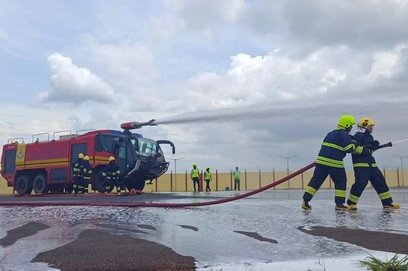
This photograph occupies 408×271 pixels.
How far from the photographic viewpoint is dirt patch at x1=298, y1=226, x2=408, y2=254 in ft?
16.3

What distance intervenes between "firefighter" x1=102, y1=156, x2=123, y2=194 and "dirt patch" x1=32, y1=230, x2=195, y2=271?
1282 cm

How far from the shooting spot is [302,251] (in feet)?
15.9

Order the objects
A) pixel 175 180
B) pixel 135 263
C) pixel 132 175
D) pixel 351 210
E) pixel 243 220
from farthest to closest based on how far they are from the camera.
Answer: pixel 175 180 → pixel 132 175 → pixel 351 210 → pixel 243 220 → pixel 135 263

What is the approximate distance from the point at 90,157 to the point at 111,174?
6.69 ft

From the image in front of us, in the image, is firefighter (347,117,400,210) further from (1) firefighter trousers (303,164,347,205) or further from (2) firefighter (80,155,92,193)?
(2) firefighter (80,155,92,193)

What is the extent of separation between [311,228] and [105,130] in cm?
1494

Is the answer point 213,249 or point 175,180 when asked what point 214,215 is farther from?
point 175,180

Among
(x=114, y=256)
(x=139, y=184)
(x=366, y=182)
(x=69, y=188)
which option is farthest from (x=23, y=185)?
(x=114, y=256)

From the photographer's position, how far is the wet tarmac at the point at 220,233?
4.53 metres

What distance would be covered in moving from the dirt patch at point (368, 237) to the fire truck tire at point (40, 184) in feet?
57.4

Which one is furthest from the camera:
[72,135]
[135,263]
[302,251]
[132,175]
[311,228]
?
[72,135]

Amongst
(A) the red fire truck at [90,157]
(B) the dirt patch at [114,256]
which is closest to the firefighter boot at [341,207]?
(B) the dirt patch at [114,256]

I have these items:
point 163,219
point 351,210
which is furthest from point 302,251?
point 351,210

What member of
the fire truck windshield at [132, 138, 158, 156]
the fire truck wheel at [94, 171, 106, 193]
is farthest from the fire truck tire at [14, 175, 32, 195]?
the fire truck windshield at [132, 138, 158, 156]
